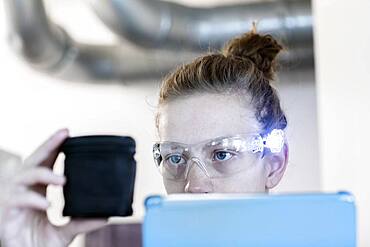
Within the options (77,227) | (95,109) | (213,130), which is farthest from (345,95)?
(95,109)

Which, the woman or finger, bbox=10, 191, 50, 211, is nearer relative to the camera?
finger, bbox=10, 191, 50, 211

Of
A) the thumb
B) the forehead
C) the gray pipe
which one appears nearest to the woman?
the forehead

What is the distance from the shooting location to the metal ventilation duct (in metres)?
2.09

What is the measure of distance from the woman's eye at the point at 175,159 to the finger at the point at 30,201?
376 mm

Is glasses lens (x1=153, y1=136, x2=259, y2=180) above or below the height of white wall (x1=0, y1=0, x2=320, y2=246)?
below

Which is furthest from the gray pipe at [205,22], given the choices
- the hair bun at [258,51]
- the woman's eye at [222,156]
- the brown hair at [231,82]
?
the woman's eye at [222,156]

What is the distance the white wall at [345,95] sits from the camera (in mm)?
1532

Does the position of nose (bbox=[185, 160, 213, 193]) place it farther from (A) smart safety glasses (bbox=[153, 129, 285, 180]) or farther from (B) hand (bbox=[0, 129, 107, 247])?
(B) hand (bbox=[0, 129, 107, 247])

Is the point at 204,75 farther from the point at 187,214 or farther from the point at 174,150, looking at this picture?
the point at 187,214

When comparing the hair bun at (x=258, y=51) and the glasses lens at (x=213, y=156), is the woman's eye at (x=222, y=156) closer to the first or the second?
the glasses lens at (x=213, y=156)

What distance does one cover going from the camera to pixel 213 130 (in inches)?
38.7

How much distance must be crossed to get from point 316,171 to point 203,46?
66 cm

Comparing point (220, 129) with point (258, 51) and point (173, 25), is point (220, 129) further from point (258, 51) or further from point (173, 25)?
point (173, 25)

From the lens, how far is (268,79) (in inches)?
47.5
